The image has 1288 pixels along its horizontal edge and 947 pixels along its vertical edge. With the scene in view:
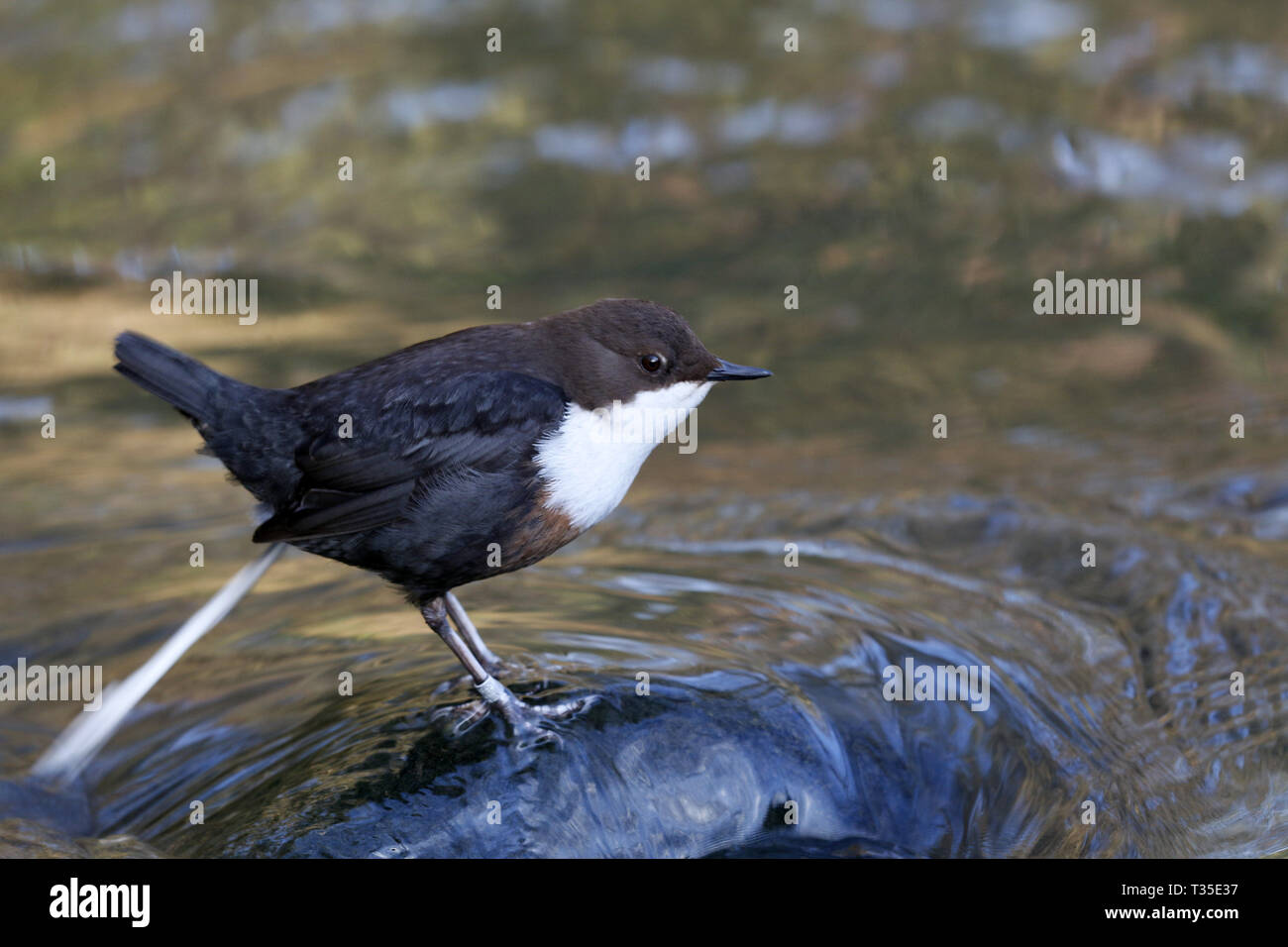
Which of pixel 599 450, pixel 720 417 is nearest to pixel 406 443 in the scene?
pixel 599 450

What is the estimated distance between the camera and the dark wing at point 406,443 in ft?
14.2

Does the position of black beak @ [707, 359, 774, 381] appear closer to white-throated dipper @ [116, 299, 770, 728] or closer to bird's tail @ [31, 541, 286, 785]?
white-throated dipper @ [116, 299, 770, 728]

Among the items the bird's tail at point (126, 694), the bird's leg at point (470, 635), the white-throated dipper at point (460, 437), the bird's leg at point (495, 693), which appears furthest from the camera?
the bird's leg at point (470, 635)

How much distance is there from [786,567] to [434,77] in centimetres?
696

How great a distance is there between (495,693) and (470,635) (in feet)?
1.08

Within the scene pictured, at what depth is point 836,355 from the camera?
362 inches

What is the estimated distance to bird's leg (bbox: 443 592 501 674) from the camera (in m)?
4.68

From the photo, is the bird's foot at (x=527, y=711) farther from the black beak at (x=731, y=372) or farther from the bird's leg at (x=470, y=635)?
the black beak at (x=731, y=372)

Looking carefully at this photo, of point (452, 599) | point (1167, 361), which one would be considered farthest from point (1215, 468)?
point (452, 599)

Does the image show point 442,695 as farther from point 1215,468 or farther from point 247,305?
point 247,305

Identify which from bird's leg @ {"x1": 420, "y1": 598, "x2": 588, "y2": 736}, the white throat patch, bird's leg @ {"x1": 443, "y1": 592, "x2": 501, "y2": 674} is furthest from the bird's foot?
the white throat patch

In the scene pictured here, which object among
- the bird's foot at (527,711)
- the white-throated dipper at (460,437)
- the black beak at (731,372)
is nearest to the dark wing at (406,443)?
the white-throated dipper at (460,437)

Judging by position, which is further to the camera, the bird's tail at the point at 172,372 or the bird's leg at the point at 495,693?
the bird's tail at the point at 172,372

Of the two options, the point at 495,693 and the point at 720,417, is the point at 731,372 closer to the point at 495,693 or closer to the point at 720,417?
the point at 495,693
